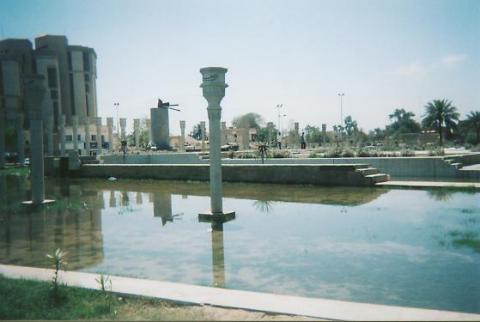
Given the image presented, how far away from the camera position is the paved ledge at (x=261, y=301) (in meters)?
3.44

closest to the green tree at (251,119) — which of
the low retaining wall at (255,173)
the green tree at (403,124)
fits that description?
the green tree at (403,124)

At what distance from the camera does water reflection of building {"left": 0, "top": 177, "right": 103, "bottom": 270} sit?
20.2ft

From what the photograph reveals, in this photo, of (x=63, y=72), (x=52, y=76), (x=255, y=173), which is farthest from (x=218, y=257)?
(x=63, y=72)

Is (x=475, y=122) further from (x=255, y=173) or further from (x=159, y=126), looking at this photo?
(x=255, y=173)

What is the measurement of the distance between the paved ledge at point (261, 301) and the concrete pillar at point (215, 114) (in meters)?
4.06

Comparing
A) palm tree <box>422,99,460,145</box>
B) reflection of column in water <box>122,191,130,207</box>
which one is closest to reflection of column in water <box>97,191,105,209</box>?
reflection of column in water <box>122,191,130,207</box>

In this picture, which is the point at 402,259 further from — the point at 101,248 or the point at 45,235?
the point at 45,235

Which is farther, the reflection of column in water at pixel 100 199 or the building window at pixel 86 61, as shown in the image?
the building window at pixel 86 61

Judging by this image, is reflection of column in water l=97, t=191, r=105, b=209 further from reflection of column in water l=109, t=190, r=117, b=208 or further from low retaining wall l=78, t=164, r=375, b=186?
low retaining wall l=78, t=164, r=375, b=186

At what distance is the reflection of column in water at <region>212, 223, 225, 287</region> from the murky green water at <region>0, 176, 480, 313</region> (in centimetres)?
2

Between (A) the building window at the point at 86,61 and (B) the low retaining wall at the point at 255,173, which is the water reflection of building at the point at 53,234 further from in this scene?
(A) the building window at the point at 86,61

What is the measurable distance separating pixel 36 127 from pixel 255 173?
741 centimetres

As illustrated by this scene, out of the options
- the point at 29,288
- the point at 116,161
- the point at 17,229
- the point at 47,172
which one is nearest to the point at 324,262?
the point at 29,288

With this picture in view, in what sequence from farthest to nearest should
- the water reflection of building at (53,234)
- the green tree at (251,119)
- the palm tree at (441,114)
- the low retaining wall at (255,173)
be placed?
the green tree at (251,119) → the palm tree at (441,114) → the low retaining wall at (255,173) → the water reflection of building at (53,234)
